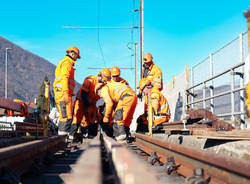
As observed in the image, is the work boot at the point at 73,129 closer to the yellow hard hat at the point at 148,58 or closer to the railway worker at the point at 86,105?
the railway worker at the point at 86,105

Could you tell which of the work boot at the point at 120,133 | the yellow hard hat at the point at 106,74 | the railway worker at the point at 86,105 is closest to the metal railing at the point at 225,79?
the work boot at the point at 120,133

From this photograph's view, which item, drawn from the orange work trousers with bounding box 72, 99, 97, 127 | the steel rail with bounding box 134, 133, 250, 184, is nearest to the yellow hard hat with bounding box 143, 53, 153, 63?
the orange work trousers with bounding box 72, 99, 97, 127

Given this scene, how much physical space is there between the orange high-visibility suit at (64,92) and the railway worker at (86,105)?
0.58 metres

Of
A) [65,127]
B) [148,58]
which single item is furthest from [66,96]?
[148,58]

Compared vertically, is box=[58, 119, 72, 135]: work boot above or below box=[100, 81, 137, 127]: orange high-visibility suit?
below

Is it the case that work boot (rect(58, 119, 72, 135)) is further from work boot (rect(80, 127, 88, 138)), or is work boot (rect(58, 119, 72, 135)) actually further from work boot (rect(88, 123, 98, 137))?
work boot (rect(88, 123, 98, 137))

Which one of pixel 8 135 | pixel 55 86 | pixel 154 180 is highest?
pixel 55 86

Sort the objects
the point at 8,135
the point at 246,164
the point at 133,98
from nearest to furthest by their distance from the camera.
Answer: the point at 246,164 → the point at 133,98 → the point at 8,135

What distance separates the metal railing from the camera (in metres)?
8.85

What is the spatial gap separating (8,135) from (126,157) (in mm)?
8376

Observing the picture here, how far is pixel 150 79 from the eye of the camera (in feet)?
33.9

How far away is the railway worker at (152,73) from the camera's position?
10.3 m

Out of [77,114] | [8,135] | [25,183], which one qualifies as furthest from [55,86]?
[25,183]

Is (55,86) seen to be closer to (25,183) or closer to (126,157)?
(25,183)
